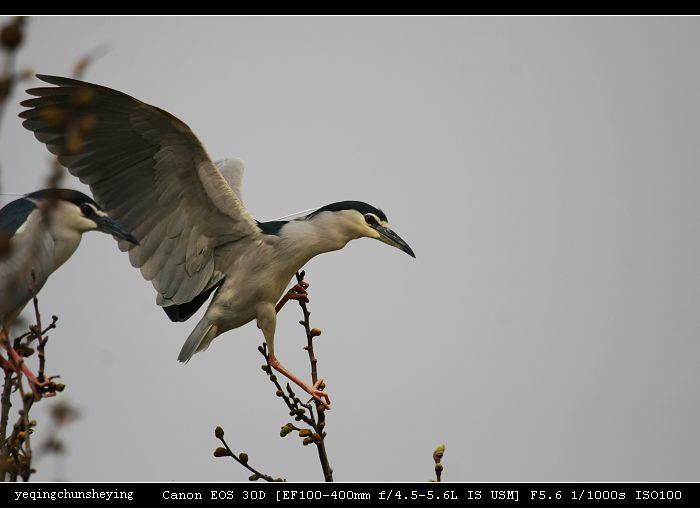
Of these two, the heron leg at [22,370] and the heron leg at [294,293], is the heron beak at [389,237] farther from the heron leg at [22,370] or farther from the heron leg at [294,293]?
the heron leg at [22,370]

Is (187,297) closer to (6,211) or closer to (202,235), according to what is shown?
(202,235)

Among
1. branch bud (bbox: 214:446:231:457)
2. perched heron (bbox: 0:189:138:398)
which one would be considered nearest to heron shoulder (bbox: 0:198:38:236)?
perched heron (bbox: 0:189:138:398)

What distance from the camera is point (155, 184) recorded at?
5027mm

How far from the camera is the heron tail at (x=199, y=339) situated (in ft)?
17.0

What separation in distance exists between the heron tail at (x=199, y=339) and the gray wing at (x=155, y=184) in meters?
0.21

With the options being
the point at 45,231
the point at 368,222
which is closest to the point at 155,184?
the point at 45,231

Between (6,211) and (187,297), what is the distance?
1298mm

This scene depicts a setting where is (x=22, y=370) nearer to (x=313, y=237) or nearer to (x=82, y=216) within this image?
(x=82, y=216)

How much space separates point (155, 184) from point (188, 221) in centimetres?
30

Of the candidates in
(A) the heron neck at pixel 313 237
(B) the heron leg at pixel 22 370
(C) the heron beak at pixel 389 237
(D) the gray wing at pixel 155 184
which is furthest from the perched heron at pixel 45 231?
(C) the heron beak at pixel 389 237

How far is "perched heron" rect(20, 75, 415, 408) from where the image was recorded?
4.86 meters

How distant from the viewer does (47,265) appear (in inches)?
169

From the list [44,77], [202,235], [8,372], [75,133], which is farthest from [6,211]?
[75,133]

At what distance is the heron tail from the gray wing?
205mm
